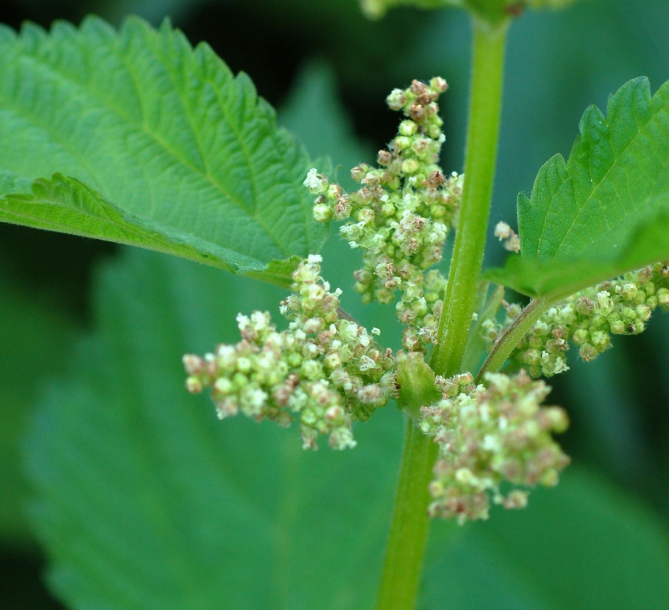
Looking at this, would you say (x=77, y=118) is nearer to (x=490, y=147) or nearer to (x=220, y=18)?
(x=490, y=147)

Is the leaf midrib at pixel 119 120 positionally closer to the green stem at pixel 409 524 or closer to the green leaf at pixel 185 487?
the green stem at pixel 409 524

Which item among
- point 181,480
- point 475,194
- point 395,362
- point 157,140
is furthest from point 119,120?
point 181,480

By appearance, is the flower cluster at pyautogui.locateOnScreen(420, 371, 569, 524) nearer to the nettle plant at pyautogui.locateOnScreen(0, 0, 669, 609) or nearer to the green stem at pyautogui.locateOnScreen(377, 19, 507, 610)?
the nettle plant at pyautogui.locateOnScreen(0, 0, 669, 609)

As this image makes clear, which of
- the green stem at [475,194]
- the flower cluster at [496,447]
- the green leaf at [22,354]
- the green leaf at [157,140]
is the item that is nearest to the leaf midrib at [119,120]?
the green leaf at [157,140]

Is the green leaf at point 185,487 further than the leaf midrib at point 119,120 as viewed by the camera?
Yes

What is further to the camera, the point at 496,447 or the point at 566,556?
the point at 566,556

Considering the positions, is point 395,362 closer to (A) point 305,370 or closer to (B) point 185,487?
(A) point 305,370
